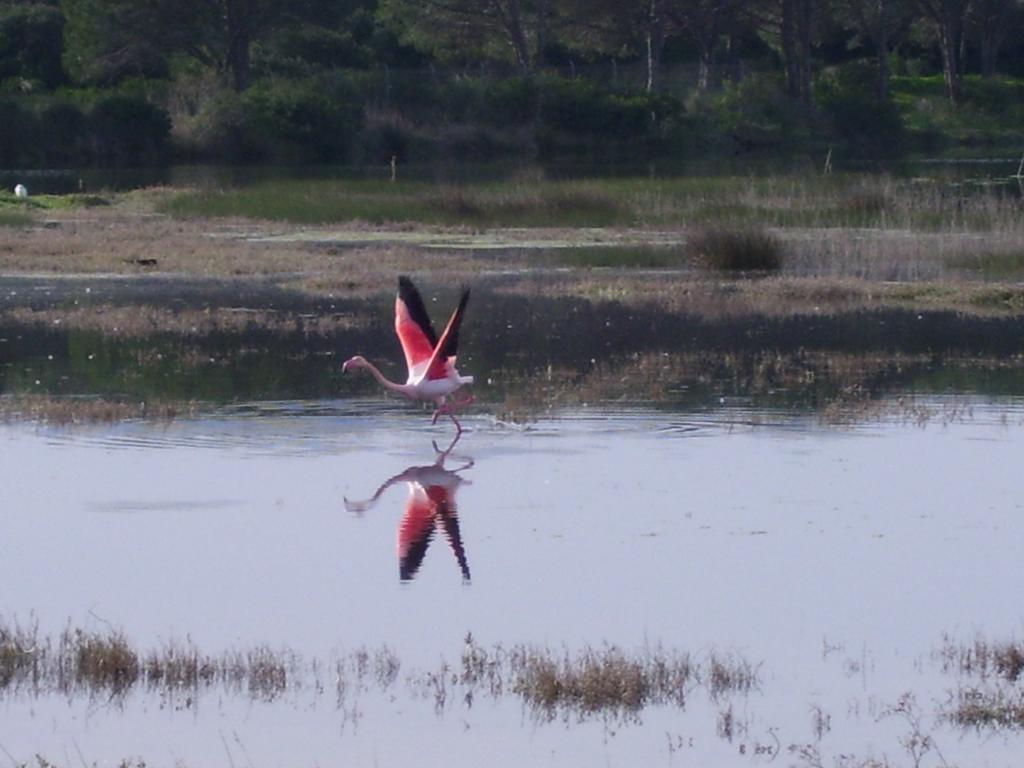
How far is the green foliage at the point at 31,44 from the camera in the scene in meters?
63.5

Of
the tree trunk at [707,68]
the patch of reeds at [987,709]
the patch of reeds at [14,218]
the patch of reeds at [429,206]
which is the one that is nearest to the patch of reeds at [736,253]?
the patch of reeds at [429,206]

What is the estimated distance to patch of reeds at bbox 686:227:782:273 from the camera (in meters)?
26.0

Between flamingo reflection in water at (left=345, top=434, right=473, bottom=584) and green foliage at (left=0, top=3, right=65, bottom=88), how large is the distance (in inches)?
2111

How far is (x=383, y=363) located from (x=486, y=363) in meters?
0.93

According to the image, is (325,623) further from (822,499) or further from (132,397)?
(132,397)

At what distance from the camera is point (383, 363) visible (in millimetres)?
17797

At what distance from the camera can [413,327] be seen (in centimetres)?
1401

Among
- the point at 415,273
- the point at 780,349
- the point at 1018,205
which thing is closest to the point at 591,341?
the point at 780,349

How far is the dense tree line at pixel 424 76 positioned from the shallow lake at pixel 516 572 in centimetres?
4390

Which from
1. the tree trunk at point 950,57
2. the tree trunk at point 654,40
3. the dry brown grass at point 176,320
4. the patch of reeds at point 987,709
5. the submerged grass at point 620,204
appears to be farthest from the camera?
the tree trunk at point 950,57

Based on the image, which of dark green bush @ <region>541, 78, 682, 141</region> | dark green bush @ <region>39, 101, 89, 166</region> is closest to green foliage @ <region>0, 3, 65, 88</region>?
dark green bush @ <region>39, 101, 89, 166</region>

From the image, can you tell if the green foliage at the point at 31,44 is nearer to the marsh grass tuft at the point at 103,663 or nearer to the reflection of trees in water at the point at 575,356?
the reflection of trees in water at the point at 575,356

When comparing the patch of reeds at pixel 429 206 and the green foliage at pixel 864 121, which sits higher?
the green foliage at pixel 864 121

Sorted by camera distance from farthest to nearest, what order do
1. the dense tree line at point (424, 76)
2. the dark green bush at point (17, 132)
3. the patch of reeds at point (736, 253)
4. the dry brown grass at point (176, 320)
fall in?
the dense tree line at point (424, 76) < the dark green bush at point (17, 132) < the patch of reeds at point (736, 253) < the dry brown grass at point (176, 320)
